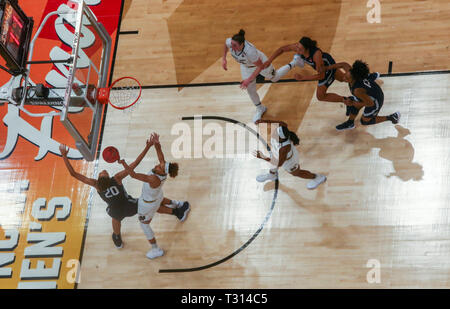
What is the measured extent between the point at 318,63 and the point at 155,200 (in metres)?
2.87

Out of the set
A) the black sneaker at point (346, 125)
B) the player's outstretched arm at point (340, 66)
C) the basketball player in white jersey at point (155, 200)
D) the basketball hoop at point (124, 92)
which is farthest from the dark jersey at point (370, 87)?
the basketball hoop at point (124, 92)

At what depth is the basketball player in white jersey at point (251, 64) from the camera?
8.02 m

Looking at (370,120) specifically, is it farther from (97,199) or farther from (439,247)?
(97,199)

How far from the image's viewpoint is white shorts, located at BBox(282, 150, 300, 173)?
7.80 m

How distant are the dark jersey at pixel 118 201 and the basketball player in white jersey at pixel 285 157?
5.96 feet

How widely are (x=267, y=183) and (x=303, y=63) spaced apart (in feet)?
6.11

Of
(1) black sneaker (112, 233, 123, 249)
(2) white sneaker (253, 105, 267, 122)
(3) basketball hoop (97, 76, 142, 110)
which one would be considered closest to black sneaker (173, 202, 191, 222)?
(1) black sneaker (112, 233, 123, 249)

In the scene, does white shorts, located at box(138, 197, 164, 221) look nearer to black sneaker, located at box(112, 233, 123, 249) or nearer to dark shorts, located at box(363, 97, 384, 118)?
black sneaker, located at box(112, 233, 123, 249)

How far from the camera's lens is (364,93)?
25.6 feet

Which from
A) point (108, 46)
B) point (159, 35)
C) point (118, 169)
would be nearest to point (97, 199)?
point (118, 169)

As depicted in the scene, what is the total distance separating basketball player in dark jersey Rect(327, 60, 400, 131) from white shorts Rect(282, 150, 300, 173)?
1071 millimetres

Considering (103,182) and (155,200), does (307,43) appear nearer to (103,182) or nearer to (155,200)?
(155,200)

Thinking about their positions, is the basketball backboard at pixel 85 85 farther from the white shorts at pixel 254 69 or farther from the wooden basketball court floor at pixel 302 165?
the white shorts at pixel 254 69

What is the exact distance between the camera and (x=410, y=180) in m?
8.04
